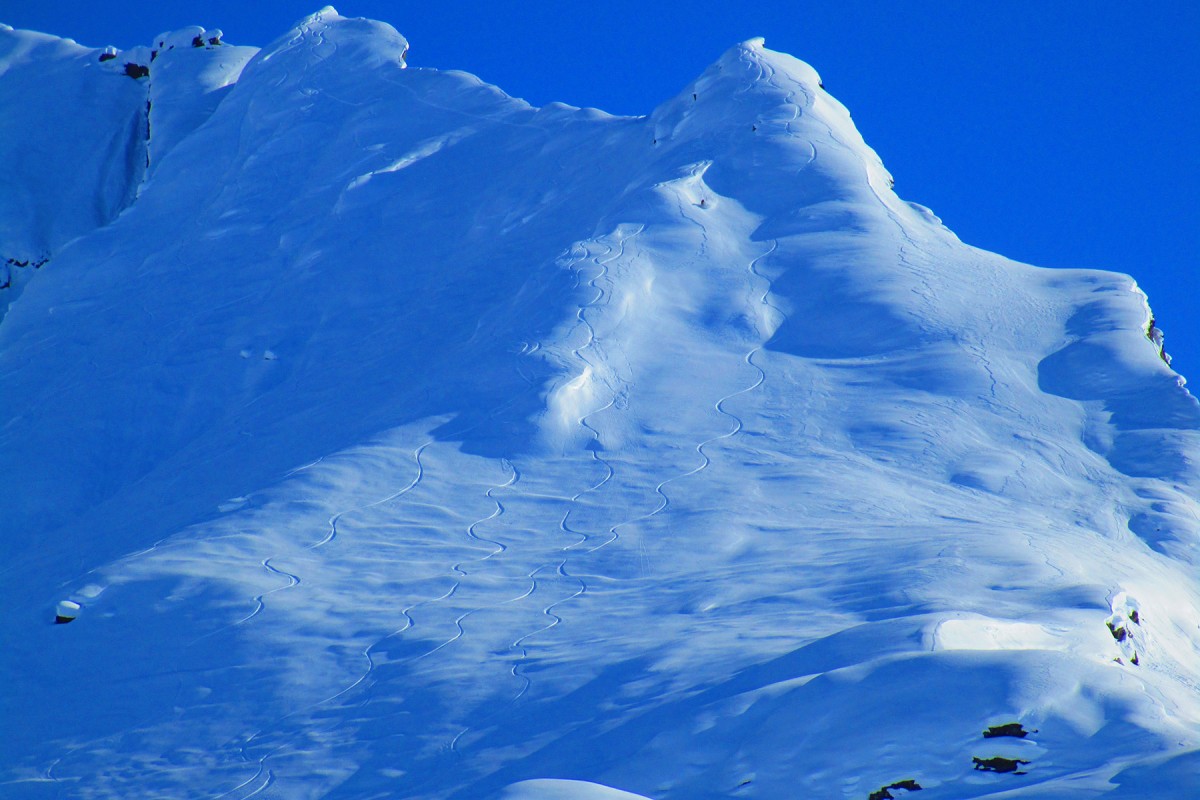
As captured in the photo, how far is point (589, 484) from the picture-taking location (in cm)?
1103

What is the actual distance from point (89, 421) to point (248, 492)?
17.6 ft

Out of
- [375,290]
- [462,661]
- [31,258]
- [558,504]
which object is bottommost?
[462,661]

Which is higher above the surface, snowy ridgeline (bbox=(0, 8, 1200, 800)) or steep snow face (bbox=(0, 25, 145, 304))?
steep snow face (bbox=(0, 25, 145, 304))

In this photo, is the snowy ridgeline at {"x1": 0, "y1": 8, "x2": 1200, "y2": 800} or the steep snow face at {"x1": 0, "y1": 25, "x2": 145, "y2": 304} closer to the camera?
the snowy ridgeline at {"x1": 0, "y1": 8, "x2": 1200, "y2": 800}

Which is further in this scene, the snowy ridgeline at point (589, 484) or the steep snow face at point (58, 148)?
the steep snow face at point (58, 148)

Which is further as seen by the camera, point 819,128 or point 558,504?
point 819,128

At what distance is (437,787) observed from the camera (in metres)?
6.90

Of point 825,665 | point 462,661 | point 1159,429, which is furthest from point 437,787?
point 1159,429

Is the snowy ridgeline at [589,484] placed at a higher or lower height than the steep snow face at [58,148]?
lower

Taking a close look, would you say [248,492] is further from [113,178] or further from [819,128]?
[113,178]

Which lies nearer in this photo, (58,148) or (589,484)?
(589,484)

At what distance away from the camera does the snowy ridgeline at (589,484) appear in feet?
21.8

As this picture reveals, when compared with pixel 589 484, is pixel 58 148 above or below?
above

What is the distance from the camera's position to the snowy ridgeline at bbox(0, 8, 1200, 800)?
663 cm
